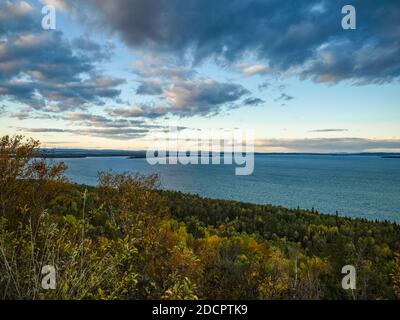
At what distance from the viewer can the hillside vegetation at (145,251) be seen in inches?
204

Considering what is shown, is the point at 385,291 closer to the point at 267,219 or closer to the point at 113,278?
the point at 113,278

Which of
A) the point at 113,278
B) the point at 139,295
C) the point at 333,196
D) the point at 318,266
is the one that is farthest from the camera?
the point at 333,196

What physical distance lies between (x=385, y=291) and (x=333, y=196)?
80901mm

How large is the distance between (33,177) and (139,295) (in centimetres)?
1472

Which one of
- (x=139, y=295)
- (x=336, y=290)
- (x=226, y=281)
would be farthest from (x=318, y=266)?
(x=139, y=295)

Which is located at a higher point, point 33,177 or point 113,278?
point 33,177

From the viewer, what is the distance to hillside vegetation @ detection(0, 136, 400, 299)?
5188mm

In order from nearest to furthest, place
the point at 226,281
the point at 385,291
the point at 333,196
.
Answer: the point at 226,281 → the point at 385,291 → the point at 333,196

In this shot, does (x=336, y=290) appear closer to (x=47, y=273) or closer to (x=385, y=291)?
(x=385, y=291)

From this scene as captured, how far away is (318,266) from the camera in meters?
16.5

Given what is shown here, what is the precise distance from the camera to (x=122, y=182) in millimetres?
18328

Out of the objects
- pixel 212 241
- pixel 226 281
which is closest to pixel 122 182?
pixel 212 241

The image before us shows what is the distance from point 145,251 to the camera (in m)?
9.18
